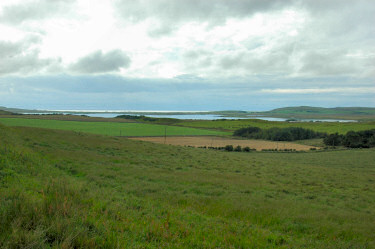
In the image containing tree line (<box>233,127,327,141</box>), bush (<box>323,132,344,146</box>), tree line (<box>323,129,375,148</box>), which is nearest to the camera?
tree line (<box>323,129,375,148</box>)

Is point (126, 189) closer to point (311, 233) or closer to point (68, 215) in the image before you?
point (68, 215)

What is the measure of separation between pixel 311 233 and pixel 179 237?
4.31 metres

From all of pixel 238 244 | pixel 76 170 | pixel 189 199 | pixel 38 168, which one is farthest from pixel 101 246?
pixel 76 170

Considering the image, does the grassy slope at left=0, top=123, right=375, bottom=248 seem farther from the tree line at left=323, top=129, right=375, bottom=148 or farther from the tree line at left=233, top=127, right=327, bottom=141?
the tree line at left=233, top=127, right=327, bottom=141

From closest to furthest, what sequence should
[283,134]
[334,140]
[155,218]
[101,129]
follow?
[155,218]
[334,140]
[101,129]
[283,134]

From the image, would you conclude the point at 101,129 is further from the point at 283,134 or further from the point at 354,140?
the point at 354,140

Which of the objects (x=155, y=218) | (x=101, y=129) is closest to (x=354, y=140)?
(x=155, y=218)

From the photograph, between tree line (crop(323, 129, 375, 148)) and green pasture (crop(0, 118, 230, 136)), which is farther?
green pasture (crop(0, 118, 230, 136))

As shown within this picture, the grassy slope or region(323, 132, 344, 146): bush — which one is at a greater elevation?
the grassy slope

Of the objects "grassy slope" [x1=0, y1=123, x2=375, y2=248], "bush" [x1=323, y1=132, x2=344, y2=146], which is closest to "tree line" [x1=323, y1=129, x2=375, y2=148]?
"bush" [x1=323, y1=132, x2=344, y2=146]

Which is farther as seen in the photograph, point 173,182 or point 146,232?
point 173,182

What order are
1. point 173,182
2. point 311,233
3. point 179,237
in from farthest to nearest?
point 173,182, point 311,233, point 179,237

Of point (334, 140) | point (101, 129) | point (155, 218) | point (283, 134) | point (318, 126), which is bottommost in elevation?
point (334, 140)

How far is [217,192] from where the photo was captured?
37.8 feet
